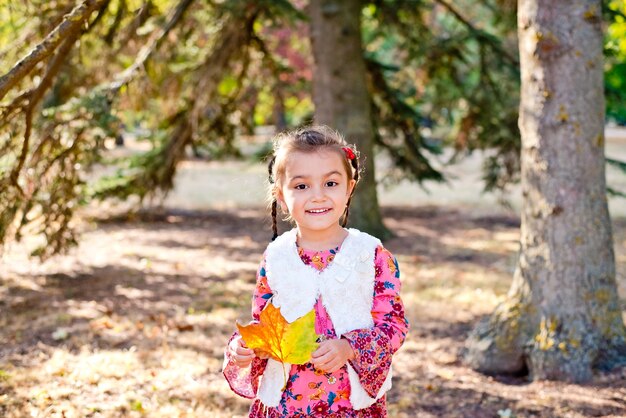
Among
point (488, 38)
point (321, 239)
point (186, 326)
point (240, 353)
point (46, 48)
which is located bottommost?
point (186, 326)

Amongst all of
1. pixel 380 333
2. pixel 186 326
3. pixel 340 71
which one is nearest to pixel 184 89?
pixel 340 71

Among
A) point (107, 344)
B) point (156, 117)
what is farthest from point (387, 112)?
point (107, 344)

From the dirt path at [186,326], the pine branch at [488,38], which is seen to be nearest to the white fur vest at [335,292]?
the dirt path at [186,326]

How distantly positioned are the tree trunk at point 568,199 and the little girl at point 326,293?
2.22m

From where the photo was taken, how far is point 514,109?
32.6 ft

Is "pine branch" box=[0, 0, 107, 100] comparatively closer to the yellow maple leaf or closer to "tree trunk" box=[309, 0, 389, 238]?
the yellow maple leaf

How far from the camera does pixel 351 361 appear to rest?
2303 millimetres

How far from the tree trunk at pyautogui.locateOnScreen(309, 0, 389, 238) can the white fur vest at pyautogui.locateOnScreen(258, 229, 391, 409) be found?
639 cm

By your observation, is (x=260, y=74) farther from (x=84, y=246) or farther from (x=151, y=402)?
(x=151, y=402)

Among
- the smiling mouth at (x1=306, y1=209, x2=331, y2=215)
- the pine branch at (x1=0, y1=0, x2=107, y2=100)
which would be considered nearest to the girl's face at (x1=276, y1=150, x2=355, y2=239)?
the smiling mouth at (x1=306, y1=209, x2=331, y2=215)

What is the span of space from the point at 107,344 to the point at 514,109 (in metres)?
6.92

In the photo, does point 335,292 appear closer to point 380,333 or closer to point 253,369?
point 380,333

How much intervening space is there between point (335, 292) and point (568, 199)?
242 centimetres

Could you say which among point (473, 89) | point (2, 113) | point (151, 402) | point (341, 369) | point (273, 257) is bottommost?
point (151, 402)
